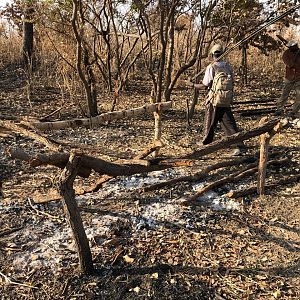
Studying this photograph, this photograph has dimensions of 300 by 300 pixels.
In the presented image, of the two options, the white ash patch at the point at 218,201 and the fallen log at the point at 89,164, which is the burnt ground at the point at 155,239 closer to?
the white ash patch at the point at 218,201

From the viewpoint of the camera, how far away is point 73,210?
2666mm

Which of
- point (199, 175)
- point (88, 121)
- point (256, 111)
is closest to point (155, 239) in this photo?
point (199, 175)

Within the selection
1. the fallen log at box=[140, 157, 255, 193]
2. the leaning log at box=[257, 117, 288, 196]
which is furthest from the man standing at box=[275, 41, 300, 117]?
the leaning log at box=[257, 117, 288, 196]

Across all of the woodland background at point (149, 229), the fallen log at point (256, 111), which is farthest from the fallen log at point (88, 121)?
the fallen log at point (256, 111)

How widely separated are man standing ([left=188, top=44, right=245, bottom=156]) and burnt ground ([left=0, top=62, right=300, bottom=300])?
43 cm

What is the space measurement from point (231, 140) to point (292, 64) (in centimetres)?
430

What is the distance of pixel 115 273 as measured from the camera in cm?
296

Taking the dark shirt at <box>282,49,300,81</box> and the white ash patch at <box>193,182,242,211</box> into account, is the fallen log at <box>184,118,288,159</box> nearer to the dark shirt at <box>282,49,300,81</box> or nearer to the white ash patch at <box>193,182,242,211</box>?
the white ash patch at <box>193,182,242,211</box>

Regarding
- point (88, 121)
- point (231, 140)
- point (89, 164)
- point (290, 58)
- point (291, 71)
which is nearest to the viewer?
point (89, 164)

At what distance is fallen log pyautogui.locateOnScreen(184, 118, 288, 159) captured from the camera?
3.40 meters

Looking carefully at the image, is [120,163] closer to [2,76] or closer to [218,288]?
[218,288]

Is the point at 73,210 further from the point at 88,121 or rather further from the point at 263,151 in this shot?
the point at 263,151

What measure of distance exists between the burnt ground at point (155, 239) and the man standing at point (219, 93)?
1.40 feet

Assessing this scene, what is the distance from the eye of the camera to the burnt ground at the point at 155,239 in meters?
2.82
